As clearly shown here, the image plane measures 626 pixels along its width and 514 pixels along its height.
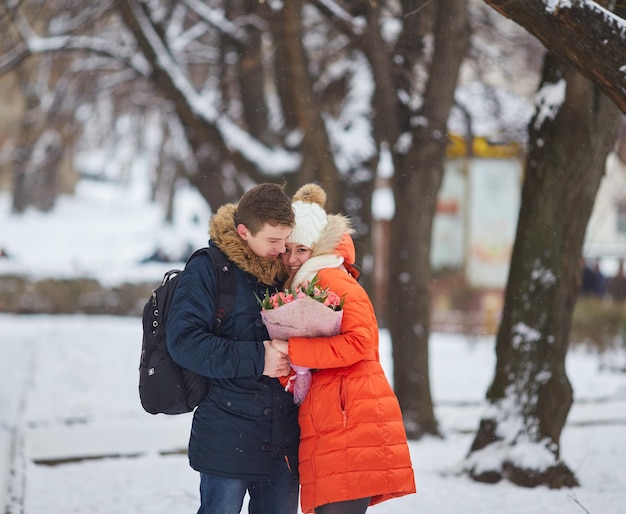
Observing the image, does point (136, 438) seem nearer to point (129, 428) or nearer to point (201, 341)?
point (129, 428)

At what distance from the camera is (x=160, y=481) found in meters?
7.02

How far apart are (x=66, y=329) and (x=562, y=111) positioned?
11.2 meters

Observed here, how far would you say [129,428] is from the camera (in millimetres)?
9367

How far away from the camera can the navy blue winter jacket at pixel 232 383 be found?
3.53 metres

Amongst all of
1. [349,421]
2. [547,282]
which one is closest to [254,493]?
[349,421]

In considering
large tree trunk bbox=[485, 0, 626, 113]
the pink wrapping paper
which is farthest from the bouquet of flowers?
large tree trunk bbox=[485, 0, 626, 113]

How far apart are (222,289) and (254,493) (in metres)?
0.85

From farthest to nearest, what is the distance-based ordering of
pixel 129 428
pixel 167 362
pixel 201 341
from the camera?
pixel 129 428
pixel 167 362
pixel 201 341

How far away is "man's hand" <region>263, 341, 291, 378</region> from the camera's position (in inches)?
141

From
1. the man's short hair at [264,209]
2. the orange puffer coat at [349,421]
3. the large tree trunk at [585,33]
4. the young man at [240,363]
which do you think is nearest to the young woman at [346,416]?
the orange puffer coat at [349,421]

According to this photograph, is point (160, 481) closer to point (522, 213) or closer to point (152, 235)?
point (522, 213)

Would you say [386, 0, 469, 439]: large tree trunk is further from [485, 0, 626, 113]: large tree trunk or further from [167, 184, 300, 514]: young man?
[167, 184, 300, 514]: young man

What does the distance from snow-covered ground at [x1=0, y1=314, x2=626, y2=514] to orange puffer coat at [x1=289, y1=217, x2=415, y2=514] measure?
8.71 ft

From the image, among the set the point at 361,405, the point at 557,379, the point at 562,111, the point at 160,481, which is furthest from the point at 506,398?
the point at 361,405
